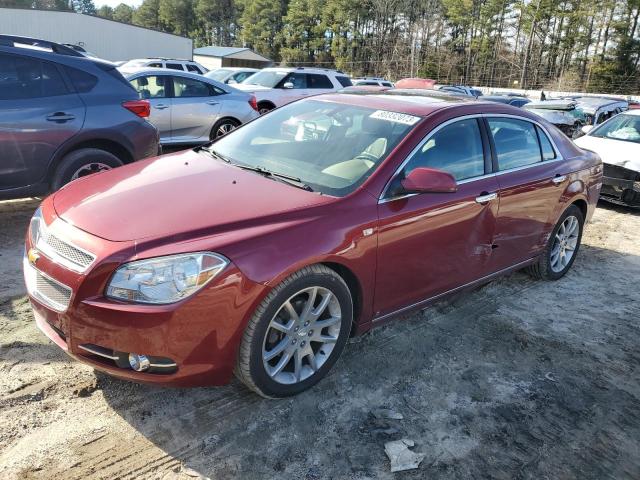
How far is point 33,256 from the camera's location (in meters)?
2.80

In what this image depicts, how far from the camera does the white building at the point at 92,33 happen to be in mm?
37219

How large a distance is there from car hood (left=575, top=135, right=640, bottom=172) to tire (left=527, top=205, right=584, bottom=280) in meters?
3.14

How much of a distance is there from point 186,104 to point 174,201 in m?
6.80

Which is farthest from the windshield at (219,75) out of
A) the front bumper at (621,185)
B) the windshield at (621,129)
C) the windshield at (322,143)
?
the windshield at (322,143)

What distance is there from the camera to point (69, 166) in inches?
206

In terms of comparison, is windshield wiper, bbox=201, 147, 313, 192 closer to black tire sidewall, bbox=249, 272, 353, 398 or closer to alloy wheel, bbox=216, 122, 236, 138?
black tire sidewall, bbox=249, 272, 353, 398

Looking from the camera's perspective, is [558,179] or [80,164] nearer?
[558,179]

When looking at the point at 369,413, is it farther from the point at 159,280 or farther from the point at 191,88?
the point at 191,88

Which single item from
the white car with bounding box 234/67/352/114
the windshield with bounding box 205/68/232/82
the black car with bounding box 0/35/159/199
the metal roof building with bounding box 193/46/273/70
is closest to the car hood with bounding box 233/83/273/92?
the white car with bounding box 234/67/352/114

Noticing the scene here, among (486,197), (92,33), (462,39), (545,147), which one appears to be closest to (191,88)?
(545,147)

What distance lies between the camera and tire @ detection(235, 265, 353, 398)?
265 cm

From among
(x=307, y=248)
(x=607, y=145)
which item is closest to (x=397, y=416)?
(x=307, y=248)

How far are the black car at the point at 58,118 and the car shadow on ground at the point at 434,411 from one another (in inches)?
116

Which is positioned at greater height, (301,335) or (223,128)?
(223,128)
